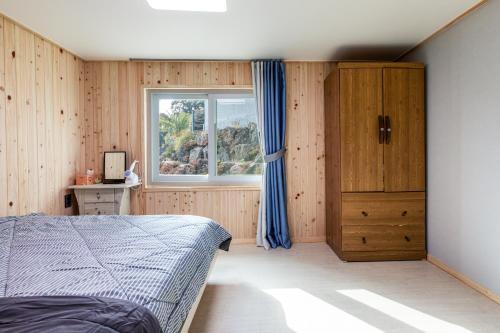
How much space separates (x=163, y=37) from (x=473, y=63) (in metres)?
2.67

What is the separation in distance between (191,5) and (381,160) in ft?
7.34

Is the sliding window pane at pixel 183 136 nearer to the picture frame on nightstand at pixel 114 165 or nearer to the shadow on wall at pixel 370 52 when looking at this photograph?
the picture frame on nightstand at pixel 114 165

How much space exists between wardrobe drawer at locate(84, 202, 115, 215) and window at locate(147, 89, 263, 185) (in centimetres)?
62

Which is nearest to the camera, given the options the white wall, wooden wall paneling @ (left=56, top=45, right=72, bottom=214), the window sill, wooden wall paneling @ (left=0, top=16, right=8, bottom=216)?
the white wall

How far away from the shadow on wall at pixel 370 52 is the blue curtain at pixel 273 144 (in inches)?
27.2

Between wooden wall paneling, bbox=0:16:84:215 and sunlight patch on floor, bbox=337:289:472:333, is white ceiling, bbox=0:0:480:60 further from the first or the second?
sunlight patch on floor, bbox=337:289:472:333

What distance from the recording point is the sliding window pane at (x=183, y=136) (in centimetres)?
368

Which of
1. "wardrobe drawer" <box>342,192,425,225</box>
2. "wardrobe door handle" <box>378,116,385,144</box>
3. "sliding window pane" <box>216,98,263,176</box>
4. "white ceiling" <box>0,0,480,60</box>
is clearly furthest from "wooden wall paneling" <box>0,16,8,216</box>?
"wardrobe door handle" <box>378,116,385,144</box>

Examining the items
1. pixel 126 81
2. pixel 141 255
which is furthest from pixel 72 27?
pixel 141 255

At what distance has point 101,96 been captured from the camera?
137 inches

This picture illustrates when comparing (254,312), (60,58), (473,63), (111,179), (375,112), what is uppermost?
(60,58)

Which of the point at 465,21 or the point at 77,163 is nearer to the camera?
the point at 465,21

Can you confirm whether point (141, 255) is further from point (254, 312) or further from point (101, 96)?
point (101, 96)

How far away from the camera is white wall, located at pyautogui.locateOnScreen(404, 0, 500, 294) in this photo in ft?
7.05
